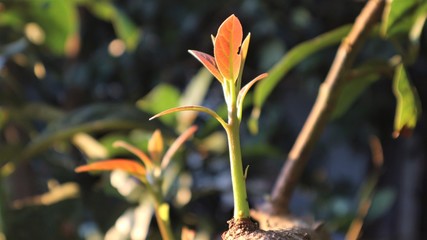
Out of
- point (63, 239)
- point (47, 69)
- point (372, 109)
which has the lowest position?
point (63, 239)

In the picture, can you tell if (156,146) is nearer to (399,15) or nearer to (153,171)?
(153,171)

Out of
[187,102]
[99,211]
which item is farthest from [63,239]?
[187,102]

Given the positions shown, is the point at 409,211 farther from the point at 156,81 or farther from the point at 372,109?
the point at 156,81

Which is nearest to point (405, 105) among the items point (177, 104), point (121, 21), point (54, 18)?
point (177, 104)

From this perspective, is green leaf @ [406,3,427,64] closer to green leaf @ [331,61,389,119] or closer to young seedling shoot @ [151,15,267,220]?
green leaf @ [331,61,389,119]

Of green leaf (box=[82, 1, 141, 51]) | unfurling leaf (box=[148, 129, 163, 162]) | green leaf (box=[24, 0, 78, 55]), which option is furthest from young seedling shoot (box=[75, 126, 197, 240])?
green leaf (box=[82, 1, 141, 51])

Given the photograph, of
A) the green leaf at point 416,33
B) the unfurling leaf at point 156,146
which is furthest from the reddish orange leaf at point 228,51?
the green leaf at point 416,33

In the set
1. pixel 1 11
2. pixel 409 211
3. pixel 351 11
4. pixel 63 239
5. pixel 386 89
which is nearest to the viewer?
pixel 63 239

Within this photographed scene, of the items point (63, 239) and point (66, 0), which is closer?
point (63, 239)
